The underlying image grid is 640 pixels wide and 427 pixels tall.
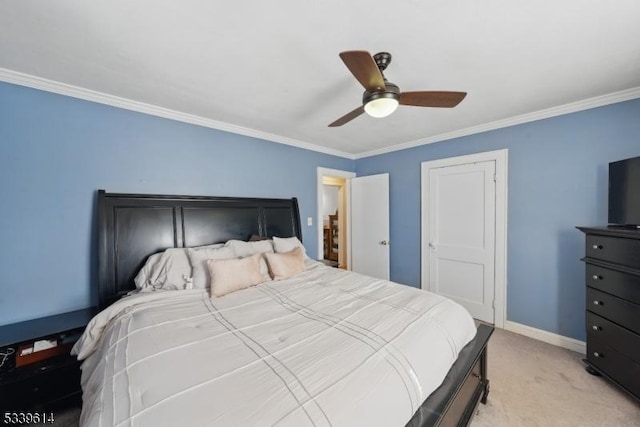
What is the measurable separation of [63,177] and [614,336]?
4.62 m

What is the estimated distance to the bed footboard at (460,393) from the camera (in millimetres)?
1114

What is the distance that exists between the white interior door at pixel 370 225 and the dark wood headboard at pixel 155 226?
183 cm

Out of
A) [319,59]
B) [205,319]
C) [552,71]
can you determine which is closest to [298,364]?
[205,319]

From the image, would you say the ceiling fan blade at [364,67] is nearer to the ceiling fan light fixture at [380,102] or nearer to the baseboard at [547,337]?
the ceiling fan light fixture at [380,102]

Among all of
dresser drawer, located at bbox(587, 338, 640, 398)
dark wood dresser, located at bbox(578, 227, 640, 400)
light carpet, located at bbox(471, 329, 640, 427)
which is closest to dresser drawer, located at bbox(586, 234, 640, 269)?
dark wood dresser, located at bbox(578, 227, 640, 400)

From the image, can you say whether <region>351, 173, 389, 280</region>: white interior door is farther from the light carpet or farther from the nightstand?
the nightstand

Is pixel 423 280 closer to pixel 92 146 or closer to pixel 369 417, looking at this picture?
pixel 369 417

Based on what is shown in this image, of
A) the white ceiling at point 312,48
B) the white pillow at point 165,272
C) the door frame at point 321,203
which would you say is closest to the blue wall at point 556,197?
the white ceiling at point 312,48

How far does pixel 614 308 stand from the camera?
75.7 inches

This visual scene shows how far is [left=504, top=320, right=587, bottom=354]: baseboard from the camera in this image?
2.45 m

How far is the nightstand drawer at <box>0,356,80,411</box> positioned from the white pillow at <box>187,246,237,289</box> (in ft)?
3.07

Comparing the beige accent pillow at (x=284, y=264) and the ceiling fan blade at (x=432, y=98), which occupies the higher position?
the ceiling fan blade at (x=432, y=98)

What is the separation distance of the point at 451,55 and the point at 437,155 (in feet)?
6.55

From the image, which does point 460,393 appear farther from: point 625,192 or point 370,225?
point 370,225
